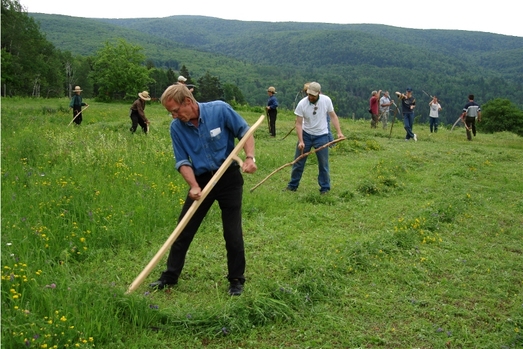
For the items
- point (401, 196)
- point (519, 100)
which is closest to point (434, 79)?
point (519, 100)

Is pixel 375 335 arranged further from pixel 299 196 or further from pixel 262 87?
pixel 262 87

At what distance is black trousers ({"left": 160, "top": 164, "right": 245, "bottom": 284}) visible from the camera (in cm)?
470

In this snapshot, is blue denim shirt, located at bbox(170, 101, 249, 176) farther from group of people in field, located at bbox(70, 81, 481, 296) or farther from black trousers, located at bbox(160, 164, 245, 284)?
black trousers, located at bbox(160, 164, 245, 284)

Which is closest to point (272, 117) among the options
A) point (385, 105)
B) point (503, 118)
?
point (385, 105)

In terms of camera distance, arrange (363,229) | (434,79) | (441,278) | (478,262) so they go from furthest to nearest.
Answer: (434,79), (363,229), (478,262), (441,278)

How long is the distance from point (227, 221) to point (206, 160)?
654 mm

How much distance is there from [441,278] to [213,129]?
10.00 feet

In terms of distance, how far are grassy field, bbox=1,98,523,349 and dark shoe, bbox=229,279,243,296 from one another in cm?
10

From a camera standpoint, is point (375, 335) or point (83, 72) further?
point (83, 72)

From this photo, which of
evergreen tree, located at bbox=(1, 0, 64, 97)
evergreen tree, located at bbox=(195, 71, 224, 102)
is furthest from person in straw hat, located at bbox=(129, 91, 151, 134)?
evergreen tree, located at bbox=(195, 71, 224, 102)

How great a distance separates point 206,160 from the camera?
15.1 feet

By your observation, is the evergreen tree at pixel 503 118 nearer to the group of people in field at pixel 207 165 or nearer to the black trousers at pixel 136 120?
the black trousers at pixel 136 120

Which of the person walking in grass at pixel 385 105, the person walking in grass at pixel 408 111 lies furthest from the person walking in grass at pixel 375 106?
the person walking in grass at pixel 408 111

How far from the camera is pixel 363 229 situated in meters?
7.06
